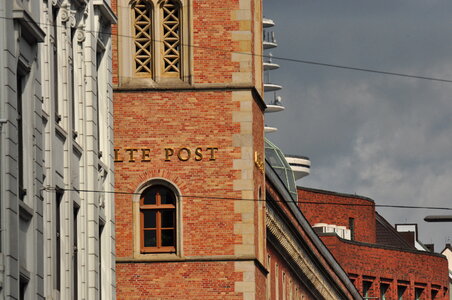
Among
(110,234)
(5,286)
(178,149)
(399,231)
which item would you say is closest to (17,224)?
(5,286)

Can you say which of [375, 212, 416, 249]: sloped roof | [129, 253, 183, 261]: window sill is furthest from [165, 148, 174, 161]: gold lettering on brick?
[375, 212, 416, 249]: sloped roof

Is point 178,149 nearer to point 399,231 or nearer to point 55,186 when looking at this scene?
point 55,186

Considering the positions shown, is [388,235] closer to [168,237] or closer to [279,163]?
[279,163]

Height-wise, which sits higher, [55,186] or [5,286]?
[55,186]

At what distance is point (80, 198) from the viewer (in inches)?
1644

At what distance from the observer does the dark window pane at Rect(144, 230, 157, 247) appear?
55734mm

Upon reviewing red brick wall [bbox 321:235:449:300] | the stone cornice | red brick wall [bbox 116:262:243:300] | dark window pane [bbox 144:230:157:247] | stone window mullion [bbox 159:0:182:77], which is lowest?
red brick wall [bbox 116:262:243:300]

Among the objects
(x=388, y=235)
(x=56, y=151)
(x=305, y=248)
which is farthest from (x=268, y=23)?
(x=56, y=151)

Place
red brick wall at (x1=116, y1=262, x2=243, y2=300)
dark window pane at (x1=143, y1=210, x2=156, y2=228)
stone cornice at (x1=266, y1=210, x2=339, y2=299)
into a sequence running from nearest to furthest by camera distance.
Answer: red brick wall at (x1=116, y1=262, x2=243, y2=300) → dark window pane at (x1=143, y1=210, x2=156, y2=228) → stone cornice at (x1=266, y1=210, x2=339, y2=299)

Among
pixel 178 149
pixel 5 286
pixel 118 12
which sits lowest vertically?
pixel 5 286

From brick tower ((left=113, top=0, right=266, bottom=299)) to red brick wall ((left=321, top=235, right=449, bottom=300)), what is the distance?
4804cm

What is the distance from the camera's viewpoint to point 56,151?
129 ft

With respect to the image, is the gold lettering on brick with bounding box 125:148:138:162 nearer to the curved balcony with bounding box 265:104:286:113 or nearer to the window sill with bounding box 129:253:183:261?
the window sill with bounding box 129:253:183:261

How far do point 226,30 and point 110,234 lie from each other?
1233 centimetres
